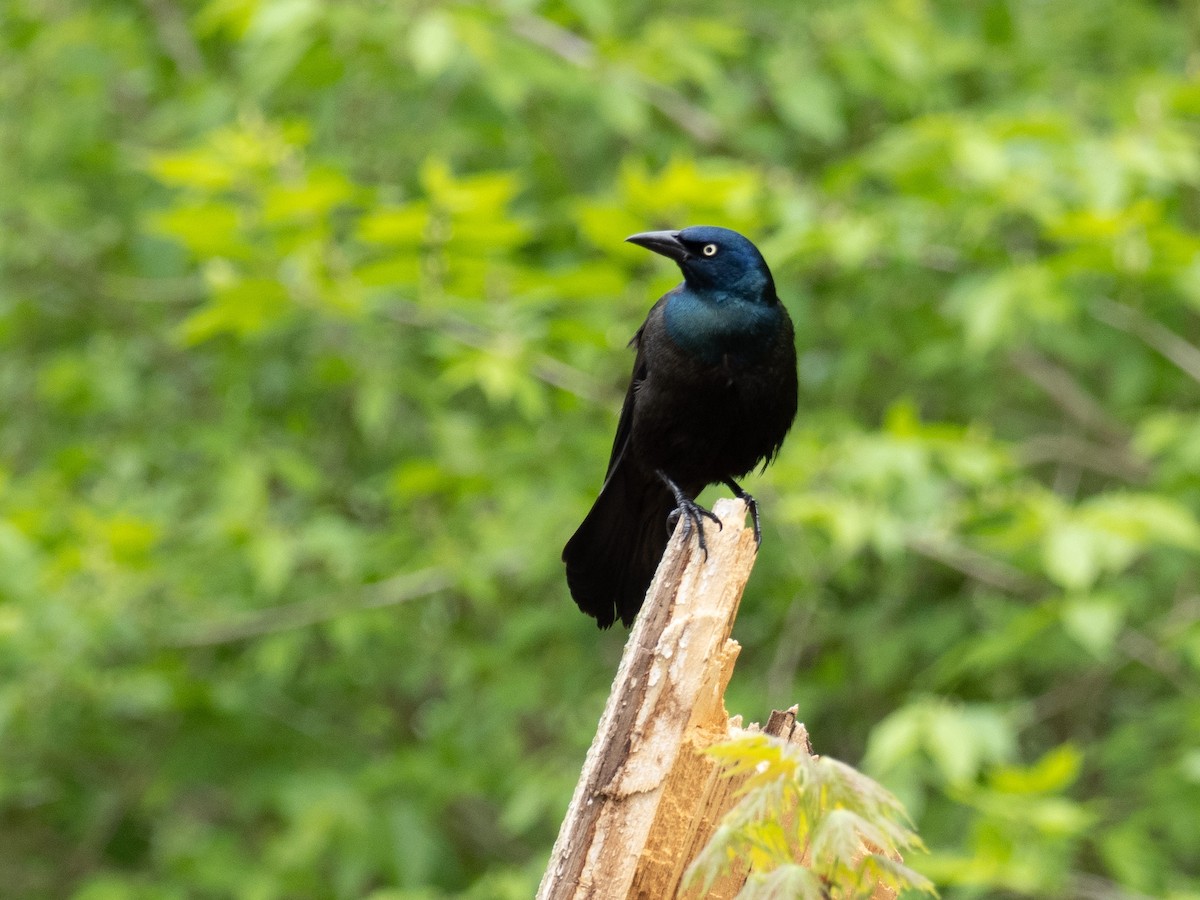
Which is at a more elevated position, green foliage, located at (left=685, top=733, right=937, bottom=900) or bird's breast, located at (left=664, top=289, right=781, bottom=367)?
green foliage, located at (left=685, top=733, right=937, bottom=900)

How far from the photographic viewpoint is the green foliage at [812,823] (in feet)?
5.32

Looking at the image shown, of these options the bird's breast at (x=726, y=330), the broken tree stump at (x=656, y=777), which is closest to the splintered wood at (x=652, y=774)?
the broken tree stump at (x=656, y=777)

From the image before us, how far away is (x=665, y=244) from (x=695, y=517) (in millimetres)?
927

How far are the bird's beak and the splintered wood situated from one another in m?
1.35

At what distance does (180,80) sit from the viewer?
6008 millimetres

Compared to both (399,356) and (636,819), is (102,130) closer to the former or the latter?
(399,356)

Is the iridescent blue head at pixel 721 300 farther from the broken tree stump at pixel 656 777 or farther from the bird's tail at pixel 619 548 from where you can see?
the broken tree stump at pixel 656 777

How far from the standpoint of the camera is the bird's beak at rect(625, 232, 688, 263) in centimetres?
340

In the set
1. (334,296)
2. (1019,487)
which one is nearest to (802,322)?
(1019,487)

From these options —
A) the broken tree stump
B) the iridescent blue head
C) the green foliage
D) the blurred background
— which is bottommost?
the blurred background

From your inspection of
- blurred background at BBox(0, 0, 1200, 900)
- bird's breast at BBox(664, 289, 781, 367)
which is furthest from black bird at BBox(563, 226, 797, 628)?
blurred background at BBox(0, 0, 1200, 900)

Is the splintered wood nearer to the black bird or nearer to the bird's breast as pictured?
the black bird

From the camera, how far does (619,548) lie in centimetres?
324

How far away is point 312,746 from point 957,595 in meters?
2.44
